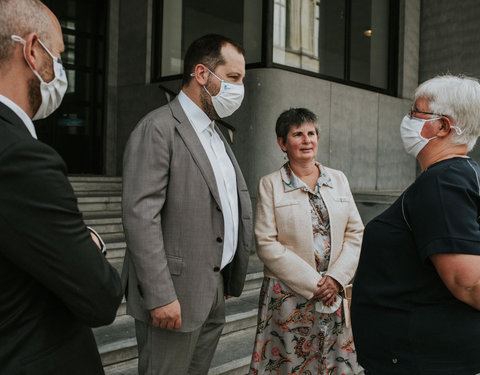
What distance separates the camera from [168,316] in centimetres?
179

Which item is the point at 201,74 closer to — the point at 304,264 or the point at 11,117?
the point at 304,264

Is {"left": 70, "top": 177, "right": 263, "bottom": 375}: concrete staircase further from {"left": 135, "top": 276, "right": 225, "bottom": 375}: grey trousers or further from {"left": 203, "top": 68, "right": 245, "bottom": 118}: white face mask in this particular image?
{"left": 203, "top": 68, "right": 245, "bottom": 118}: white face mask

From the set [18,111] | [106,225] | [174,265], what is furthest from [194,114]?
[106,225]

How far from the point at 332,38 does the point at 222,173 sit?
18.4 ft

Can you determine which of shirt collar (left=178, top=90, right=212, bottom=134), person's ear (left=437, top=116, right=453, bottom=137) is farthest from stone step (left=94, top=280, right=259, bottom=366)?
person's ear (left=437, top=116, right=453, bottom=137)

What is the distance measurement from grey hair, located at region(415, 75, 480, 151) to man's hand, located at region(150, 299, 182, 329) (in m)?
1.24

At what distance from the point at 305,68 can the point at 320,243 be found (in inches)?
172

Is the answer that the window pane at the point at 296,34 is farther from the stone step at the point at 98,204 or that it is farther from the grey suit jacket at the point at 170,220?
the grey suit jacket at the point at 170,220

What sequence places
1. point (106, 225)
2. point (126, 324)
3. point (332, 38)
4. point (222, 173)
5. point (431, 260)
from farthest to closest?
point (332, 38), point (106, 225), point (126, 324), point (222, 173), point (431, 260)

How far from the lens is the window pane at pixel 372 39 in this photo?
7.34 metres

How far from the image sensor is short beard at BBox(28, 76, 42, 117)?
1073 millimetres

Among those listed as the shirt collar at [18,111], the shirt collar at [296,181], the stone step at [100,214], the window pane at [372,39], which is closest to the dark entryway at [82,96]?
the stone step at [100,214]

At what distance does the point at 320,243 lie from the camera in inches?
96.5

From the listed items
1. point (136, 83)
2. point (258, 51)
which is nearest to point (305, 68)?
point (258, 51)
